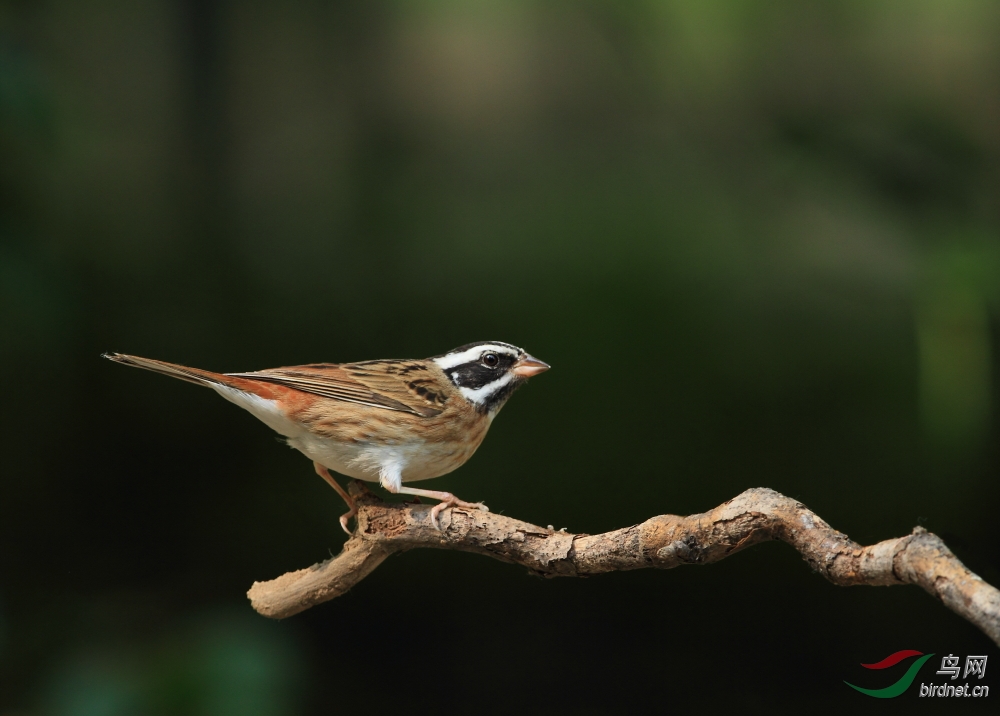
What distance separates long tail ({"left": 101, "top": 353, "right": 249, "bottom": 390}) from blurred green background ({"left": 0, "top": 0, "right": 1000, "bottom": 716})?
130 cm

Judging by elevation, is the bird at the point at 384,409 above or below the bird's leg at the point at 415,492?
above

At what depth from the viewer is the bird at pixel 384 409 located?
211 cm

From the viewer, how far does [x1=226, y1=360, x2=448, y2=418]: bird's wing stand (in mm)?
2170

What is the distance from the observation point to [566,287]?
133 inches

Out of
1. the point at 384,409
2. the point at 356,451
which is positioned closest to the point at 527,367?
the point at 384,409

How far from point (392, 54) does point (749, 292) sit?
1.69m

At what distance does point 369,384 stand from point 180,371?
1.57ft

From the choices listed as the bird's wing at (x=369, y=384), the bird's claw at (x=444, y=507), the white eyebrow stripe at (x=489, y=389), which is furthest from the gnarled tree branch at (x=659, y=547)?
the white eyebrow stripe at (x=489, y=389)

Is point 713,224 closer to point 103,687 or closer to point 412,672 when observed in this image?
point 412,672

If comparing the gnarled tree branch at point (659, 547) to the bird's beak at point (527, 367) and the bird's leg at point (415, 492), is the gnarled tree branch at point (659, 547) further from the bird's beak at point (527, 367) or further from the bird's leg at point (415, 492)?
the bird's beak at point (527, 367)

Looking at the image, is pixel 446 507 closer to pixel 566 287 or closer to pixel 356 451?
pixel 356 451

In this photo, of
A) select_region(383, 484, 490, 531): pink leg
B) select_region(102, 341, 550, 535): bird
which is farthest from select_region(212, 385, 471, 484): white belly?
select_region(383, 484, 490, 531): pink leg

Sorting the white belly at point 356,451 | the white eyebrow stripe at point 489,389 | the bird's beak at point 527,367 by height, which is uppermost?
the bird's beak at point 527,367

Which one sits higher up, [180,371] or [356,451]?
[180,371]
